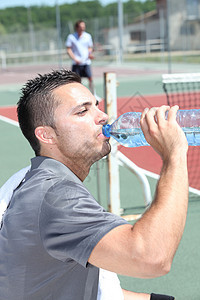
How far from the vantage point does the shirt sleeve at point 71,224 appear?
1.42 m

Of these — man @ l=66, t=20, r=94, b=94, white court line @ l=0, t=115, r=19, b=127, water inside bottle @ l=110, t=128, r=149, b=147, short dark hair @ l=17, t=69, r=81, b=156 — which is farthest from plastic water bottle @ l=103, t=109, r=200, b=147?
man @ l=66, t=20, r=94, b=94

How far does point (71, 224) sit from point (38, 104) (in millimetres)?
543

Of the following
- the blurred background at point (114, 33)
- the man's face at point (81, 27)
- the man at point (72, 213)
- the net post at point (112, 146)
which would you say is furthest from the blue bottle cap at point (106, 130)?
the blurred background at point (114, 33)

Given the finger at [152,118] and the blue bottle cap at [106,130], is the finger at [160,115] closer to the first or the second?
the finger at [152,118]

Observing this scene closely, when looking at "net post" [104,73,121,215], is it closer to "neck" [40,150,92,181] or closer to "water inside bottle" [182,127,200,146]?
"water inside bottle" [182,127,200,146]

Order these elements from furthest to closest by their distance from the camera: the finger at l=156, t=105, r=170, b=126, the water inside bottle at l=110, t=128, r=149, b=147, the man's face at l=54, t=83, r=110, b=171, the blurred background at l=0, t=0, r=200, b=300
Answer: the blurred background at l=0, t=0, r=200, b=300 → the water inside bottle at l=110, t=128, r=149, b=147 → the man's face at l=54, t=83, r=110, b=171 → the finger at l=156, t=105, r=170, b=126

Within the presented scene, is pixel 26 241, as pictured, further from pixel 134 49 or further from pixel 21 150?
pixel 134 49

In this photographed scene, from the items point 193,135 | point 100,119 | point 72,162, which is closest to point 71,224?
point 72,162

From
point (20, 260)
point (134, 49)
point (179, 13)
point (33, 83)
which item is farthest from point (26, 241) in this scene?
point (179, 13)

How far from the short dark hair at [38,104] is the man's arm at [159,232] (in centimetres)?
45

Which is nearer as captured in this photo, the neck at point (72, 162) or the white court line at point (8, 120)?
the neck at point (72, 162)

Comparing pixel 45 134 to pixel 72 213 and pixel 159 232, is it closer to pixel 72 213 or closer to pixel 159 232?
pixel 72 213

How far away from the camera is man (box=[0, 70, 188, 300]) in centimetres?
139

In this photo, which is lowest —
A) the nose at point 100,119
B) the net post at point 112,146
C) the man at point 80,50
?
the net post at point 112,146
